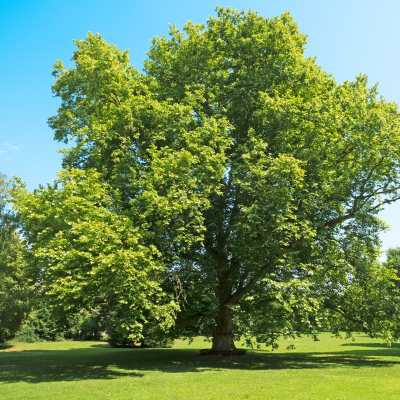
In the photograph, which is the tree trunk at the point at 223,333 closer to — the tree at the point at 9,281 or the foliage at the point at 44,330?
the tree at the point at 9,281

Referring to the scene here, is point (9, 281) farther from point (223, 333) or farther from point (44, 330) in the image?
point (223, 333)

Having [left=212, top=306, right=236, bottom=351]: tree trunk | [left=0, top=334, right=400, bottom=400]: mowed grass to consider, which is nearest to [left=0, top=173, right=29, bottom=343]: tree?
[left=0, top=334, right=400, bottom=400]: mowed grass

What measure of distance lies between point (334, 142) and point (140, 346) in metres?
34.0

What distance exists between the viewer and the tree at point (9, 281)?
35.7m

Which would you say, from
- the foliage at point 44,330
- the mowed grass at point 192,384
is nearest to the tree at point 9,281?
the foliage at point 44,330

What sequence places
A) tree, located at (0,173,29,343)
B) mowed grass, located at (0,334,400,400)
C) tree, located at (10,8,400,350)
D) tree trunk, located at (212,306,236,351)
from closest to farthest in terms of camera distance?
mowed grass, located at (0,334,400,400)
tree, located at (10,8,400,350)
tree trunk, located at (212,306,236,351)
tree, located at (0,173,29,343)

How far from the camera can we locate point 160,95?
24.2 meters

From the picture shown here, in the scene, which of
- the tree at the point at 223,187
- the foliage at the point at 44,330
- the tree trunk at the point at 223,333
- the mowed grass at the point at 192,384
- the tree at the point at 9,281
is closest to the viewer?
the mowed grass at the point at 192,384

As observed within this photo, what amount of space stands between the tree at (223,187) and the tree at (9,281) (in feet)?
60.2

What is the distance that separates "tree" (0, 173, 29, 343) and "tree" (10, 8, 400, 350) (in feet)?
60.2

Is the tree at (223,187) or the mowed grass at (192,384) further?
the tree at (223,187)

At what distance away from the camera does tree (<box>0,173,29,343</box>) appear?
117 feet

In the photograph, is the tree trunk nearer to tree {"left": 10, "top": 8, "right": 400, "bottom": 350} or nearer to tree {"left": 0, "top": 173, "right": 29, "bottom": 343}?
tree {"left": 10, "top": 8, "right": 400, "bottom": 350}

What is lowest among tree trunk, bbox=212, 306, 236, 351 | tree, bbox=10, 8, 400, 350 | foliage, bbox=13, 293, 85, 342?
foliage, bbox=13, 293, 85, 342
